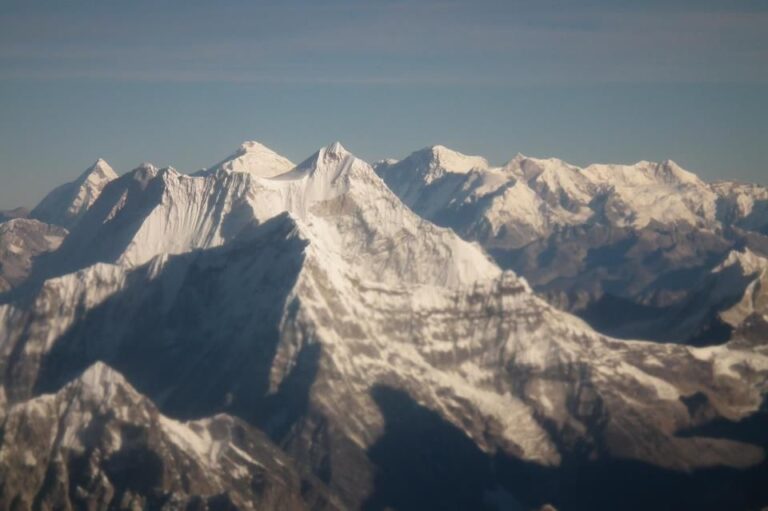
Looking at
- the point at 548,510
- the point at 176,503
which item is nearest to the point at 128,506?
the point at 176,503

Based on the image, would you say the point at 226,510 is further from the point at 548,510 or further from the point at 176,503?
the point at 548,510

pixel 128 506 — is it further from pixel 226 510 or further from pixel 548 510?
pixel 548 510

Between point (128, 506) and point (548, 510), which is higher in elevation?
point (548, 510)

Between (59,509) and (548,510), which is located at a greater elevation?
A: (548,510)

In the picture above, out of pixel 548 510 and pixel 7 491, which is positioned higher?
pixel 548 510

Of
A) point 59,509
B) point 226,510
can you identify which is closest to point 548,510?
point 226,510

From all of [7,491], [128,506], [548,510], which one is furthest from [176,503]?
[548,510]

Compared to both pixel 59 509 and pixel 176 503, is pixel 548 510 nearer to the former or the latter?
pixel 176 503

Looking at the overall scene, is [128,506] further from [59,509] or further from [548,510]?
[548,510]
